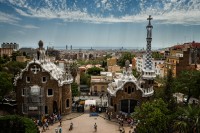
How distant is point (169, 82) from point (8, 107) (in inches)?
979

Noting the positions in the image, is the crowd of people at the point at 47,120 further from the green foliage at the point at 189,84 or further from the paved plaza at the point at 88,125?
the green foliage at the point at 189,84

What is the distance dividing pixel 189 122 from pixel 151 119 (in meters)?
4.19

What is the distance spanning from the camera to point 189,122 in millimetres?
29219

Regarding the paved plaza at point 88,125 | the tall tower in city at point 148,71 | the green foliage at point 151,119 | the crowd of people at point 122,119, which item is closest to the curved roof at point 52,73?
the paved plaza at point 88,125

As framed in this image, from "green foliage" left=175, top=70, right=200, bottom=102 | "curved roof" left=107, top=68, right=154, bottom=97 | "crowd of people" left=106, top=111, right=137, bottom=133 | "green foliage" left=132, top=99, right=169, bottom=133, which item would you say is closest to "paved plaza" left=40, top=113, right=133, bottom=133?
"crowd of people" left=106, top=111, right=137, bottom=133

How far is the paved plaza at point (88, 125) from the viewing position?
1419 inches

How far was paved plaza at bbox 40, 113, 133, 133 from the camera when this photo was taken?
36.0 m

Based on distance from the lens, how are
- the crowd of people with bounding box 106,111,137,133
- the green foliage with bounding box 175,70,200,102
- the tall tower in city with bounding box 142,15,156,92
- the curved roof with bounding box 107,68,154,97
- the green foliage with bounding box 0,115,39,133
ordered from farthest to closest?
the tall tower in city with bounding box 142,15,156,92, the green foliage with bounding box 175,70,200,102, the curved roof with bounding box 107,68,154,97, the crowd of people with bounding box 106,111,137,133, the green foliage with bounding box 0,115,39,133

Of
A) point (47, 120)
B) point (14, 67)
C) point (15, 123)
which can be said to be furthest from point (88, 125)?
point (14, 67)

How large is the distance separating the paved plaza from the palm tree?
8550mm

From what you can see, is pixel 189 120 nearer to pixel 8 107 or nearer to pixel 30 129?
pixel 30 129

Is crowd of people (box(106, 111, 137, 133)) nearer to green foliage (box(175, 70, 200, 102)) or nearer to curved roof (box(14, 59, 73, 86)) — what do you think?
curved roof (box(14, 59, 73, 86))

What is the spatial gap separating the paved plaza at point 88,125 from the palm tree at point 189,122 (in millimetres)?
8550

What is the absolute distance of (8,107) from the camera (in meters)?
44.0
